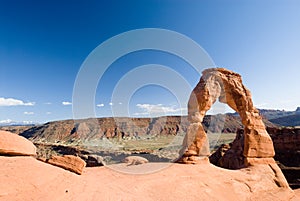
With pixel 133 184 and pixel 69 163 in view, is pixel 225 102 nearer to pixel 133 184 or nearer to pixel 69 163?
pixel 133 184

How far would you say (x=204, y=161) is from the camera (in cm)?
1285

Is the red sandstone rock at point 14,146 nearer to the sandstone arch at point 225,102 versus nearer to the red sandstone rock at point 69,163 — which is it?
the red sandstone rock at point 69,163

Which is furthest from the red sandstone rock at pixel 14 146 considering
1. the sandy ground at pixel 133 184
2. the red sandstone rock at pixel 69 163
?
the red sandstone rock at pixel 69 163

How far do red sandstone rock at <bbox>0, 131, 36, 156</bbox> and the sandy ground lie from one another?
9.6 inches

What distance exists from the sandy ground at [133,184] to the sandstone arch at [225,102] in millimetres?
1402

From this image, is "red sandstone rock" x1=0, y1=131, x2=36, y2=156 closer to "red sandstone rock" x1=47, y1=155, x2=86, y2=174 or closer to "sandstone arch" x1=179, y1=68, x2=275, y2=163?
"red sandstone rock" x1=47, y1=155, x2=86, y2=174

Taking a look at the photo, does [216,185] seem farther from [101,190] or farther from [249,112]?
[249,112]

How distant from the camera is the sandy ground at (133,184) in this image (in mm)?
5716

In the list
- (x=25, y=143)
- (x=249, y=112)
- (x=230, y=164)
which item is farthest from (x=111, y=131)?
(x=25, y=143)

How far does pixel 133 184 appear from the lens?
7.93 m

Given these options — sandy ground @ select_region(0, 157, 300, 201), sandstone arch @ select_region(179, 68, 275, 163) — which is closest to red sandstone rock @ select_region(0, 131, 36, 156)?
sandy ground @ select_region(0, 157, 300, 201)

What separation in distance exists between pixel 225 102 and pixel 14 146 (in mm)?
13813

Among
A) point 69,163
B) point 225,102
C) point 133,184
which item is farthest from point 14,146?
point 225,102

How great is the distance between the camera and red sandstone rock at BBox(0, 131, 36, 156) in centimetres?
658
